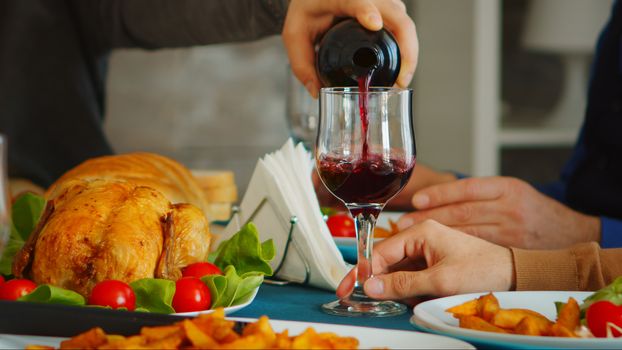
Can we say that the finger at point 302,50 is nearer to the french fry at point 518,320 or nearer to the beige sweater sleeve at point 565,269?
the beige sweater sleeve at point 565,269

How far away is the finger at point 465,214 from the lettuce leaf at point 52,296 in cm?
80

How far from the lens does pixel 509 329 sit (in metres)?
0.91

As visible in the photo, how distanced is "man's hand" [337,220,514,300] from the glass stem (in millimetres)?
13

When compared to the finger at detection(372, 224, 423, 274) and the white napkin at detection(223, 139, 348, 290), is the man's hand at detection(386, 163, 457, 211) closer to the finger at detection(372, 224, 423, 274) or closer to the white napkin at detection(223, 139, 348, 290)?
the white napkin at detection(223, 139, 348, 290)

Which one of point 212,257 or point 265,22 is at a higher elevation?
point 265,22

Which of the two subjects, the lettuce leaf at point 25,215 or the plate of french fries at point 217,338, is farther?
the lettuce leaf at point 25,215

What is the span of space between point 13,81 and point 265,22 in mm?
922

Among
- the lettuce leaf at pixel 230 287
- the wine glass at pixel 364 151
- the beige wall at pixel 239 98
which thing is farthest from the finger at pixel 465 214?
the beige wall at pixel 239 98

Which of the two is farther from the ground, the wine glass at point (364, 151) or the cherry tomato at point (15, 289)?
the wine glass at point (364, 151)

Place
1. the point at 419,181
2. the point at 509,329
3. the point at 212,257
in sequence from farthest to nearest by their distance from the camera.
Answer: the point at 419,181 → the point at 212,257 → the point at 509,329

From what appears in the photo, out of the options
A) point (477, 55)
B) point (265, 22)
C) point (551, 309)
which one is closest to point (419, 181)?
point (265, 22)

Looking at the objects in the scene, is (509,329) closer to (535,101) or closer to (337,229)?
(337,229)

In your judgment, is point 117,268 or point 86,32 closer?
point 117,268

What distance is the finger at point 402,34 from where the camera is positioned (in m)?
1.49
